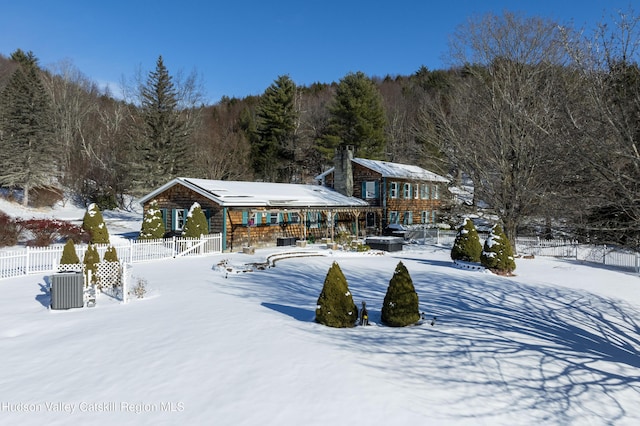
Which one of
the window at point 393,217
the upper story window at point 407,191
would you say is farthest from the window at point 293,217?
the upper story window at point 407,191

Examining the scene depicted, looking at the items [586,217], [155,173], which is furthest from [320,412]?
[155,173]

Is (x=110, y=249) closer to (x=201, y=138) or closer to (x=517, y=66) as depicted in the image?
(x=517, y=66)

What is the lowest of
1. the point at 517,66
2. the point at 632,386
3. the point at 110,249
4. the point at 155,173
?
the point at 632,386

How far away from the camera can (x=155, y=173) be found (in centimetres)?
4075

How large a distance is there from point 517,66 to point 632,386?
19.9 m

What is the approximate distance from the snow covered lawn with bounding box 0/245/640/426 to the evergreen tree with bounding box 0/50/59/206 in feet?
101

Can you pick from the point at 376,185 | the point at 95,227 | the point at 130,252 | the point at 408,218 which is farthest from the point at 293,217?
the point at 408,218

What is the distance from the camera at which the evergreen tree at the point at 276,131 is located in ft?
176

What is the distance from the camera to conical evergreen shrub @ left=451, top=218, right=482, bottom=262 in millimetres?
20078

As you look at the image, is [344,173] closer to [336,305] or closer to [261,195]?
[261,195]

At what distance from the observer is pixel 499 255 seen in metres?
18.0

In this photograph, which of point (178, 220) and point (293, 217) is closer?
point (178, 220)

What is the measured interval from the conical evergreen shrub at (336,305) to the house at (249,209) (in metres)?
14.6

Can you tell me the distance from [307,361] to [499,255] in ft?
43.0
